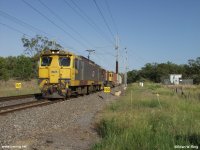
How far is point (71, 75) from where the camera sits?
2266 cm

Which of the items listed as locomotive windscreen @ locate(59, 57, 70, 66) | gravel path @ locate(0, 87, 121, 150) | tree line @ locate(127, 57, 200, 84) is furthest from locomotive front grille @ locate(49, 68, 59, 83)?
tree line @ locate(127, 57, 200, 84)

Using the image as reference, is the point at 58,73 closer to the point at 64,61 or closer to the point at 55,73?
the point at 55,73

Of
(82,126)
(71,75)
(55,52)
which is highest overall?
(55,52)

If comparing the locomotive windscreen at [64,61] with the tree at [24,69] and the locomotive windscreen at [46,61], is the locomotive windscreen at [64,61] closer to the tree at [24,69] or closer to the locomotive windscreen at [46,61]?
the locomotive windscreen at [46,61]

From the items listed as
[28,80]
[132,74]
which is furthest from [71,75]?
[132,74]

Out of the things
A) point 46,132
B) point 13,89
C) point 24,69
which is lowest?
point 46,132

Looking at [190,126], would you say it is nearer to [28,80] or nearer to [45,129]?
[45,129]

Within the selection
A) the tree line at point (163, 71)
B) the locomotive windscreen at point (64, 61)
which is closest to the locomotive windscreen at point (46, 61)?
the locomotive windscreen at point (64, 61)

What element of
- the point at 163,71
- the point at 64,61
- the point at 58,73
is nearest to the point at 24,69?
the point at 64,61

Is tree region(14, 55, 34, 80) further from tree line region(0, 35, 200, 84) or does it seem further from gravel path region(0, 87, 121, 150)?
gravel path region(0, 87, 121, 150)

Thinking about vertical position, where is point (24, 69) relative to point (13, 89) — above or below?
above

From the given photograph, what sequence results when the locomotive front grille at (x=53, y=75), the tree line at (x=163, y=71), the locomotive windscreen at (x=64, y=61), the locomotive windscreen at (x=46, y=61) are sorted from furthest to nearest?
the tree line at (x=163, y=71) → the locomotive windscreen at (x=46, y=61) → the locomotive windscreen at (x=64, y=61) → the locomotive front grille at (x=53, y=75)

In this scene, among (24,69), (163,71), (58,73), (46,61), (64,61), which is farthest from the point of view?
Result: (163,71)

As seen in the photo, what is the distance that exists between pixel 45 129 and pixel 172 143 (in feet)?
14.5
